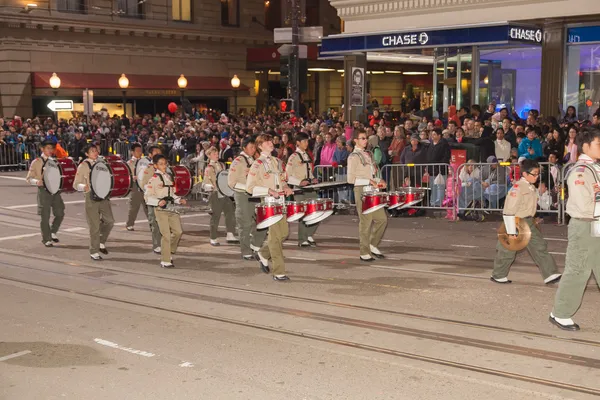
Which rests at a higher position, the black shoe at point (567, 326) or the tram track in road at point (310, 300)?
the black shoe at point (567, 326)

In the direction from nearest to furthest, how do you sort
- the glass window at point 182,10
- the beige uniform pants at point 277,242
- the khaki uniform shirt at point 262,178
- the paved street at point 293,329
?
the paved street at point 293,329, the beige uniform pants at point 277,242, the khaki uniform shirt at point 262,178, the glass window at point 182,10

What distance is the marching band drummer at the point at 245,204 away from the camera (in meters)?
12.2

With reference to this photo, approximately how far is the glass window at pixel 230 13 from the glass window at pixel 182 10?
197 cm

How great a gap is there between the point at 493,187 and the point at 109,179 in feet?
23.6

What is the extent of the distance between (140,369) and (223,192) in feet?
22.9

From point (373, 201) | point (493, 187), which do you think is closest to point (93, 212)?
point (373, 201)

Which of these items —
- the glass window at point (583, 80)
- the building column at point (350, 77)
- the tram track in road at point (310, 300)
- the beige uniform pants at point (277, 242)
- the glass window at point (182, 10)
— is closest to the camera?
the tram track in road at point (310, 300)

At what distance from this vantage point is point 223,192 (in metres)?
13.8

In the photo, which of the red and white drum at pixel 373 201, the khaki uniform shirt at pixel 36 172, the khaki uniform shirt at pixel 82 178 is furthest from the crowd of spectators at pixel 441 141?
the khaki uniform shirt at pixel 36 172

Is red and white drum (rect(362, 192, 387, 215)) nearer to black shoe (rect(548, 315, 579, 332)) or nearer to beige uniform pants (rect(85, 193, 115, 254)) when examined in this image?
black shoe (rect(548, 315, 579, 332))

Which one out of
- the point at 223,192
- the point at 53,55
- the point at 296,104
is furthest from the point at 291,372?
the point at 53,55

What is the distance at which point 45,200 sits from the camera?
14047mm

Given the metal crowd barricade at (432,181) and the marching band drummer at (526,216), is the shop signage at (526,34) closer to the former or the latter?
the metal crowd barricade at (432,181)

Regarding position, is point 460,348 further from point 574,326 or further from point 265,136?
point 265,136
